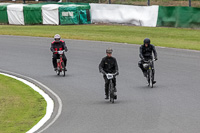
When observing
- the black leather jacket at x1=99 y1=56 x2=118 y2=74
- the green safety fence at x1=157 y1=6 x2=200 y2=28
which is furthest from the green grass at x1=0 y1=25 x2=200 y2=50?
the black leather jacket at x1=99 y1=56 x2=118 y2=74

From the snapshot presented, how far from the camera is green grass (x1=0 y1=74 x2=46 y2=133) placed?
1145 cm

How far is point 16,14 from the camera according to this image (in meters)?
50.6

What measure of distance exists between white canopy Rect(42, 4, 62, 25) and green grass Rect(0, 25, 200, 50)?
3.53 m

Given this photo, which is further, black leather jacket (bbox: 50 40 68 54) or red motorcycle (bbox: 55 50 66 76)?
black leather jacket (bbox: 50 40 68 54)

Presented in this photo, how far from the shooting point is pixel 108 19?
4672cm

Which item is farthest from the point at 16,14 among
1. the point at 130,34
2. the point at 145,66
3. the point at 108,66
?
the point at 108,66

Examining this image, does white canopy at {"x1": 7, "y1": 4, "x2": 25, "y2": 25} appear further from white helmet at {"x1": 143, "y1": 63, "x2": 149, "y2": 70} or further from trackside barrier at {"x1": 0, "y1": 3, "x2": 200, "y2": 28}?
white helmet at {"x1": 143, "y1": 63, "x2": 149, "y2": 70}

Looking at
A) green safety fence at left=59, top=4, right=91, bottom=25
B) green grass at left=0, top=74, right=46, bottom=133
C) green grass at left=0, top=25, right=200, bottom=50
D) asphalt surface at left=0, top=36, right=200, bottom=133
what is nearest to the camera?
asphalt surface at left=0, top=36, right=200, bottom=133

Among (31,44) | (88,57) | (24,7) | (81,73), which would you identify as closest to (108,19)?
(24,7)

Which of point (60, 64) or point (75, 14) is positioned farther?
point (75, 14)

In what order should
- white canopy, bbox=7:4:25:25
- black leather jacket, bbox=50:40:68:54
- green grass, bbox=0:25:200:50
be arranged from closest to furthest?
black leather jacket, bbox=50:40:68:54 → green grass, bbox=0:25:200:50 → white canopy, bbox=7:4:25:25

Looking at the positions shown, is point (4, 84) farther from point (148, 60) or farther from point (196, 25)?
point (196, 25)

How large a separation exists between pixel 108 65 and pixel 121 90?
2270 millimetres

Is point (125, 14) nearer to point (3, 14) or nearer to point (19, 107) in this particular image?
point (3, 14)
